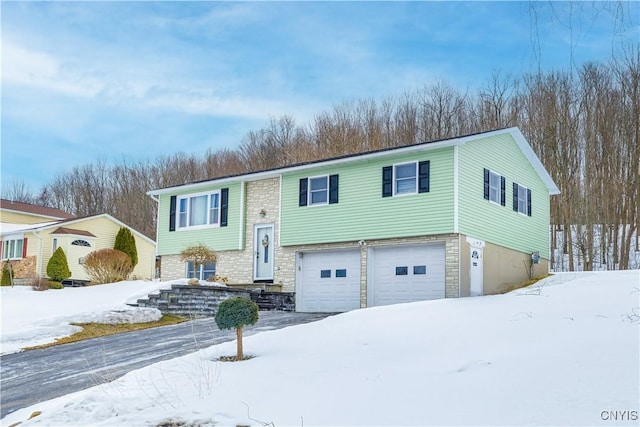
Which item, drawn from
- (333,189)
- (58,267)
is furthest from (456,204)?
(58,267)

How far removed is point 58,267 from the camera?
97.1ft

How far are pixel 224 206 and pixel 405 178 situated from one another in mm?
7181

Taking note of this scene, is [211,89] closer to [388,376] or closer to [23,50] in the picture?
[23,50]

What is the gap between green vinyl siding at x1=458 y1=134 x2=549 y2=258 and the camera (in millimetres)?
17562

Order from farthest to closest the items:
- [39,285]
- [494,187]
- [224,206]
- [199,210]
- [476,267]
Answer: [39,285]
[199,210]
[224,206]
[494,187]
[476,267]

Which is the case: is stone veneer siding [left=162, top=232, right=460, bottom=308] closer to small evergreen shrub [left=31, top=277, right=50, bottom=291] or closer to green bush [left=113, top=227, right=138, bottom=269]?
small evergreen shrub [left=31, top=277, right=50, bottom=291]

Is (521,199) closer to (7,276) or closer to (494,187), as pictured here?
(494,187)

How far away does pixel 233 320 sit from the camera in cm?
950

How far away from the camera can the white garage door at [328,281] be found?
1892 cm

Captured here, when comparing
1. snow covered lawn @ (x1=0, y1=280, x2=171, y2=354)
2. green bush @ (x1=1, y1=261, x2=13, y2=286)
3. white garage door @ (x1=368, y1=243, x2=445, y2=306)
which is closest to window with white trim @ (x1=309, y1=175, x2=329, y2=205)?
white garage door @ (x1=368, y1=243, x2=445, y2=306)

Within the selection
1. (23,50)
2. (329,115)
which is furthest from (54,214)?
(23,50)

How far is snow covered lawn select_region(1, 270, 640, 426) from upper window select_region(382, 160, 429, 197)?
7609mm

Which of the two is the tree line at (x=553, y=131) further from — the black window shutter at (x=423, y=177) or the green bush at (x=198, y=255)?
the green bush at (x=198, y=255)

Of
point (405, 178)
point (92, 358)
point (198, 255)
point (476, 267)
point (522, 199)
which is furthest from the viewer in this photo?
point (198, 255)
